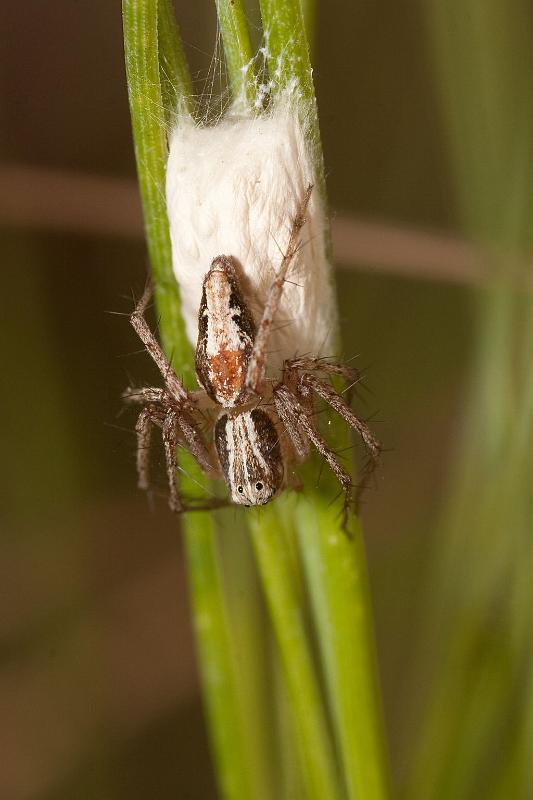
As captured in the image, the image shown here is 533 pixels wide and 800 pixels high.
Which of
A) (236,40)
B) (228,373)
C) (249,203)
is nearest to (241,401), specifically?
(228,373)

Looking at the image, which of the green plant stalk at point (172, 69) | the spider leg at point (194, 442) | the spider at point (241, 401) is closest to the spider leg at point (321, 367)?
the spider at point (241, 401)

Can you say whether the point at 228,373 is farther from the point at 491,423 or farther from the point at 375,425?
the point at 491,423

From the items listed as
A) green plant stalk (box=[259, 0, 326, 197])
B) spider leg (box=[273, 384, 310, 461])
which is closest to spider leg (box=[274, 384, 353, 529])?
spider leg (box=[273, 384, 310, 461])

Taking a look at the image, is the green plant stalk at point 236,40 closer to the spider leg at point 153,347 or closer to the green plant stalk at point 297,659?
the spider leg at point 153,347

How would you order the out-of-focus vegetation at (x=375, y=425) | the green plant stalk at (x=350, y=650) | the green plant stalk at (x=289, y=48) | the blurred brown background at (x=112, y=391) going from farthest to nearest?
the blurred brown background at (x=112, y=391) → the out-of-focus vegetation at (x=375, y=425) → the green plant stalk at (x=350, y=650) → the green plant stalk at (x=289, y=48)

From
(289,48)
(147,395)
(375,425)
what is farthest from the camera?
(375,425)
